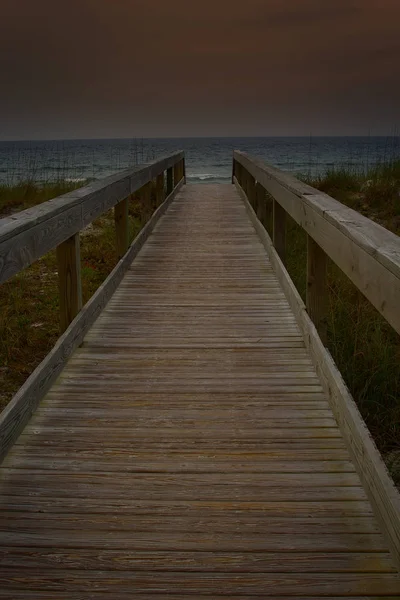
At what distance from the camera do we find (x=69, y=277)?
3.82 metres

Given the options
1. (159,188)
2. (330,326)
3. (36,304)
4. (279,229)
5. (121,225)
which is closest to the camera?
(330,326)

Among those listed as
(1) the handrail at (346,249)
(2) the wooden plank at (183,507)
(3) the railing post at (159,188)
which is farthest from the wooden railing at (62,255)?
(3) the railing post at (159,188)

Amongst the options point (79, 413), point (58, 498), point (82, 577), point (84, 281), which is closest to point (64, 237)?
point (79, 413)

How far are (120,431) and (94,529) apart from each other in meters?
0.76

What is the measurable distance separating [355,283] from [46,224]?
58.1 inches

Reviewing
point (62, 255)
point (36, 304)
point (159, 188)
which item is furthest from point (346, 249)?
point (159, 188)

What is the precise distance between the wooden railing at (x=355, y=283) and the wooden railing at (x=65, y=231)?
131 centimetres

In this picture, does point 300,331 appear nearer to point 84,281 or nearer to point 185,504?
point 185,504

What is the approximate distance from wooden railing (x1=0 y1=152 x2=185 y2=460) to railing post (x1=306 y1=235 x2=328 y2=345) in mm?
1393

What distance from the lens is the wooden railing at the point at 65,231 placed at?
2600 millimetres

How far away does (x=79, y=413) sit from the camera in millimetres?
3088

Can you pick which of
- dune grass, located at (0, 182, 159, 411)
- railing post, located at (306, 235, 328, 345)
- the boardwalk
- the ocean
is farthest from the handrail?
the ocean

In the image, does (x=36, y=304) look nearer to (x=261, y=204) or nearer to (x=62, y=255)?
(x=62, y=255)

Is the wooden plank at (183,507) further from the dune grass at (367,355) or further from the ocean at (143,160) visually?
the ocean at (143,160)
